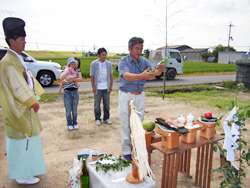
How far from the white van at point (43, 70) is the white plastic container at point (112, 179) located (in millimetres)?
9285

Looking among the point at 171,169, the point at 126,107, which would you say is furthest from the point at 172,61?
the point at 171,169

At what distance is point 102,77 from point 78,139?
1.57m

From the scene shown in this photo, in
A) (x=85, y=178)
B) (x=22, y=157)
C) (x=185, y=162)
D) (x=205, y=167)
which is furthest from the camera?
(x=185, y=162)

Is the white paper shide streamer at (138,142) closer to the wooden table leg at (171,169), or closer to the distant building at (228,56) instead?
the wooden table leg at (171,169)

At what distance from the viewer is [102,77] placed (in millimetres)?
4867

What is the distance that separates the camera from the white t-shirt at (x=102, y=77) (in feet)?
15.9

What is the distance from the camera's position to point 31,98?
8.16 ft

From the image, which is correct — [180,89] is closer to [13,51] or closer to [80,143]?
[80,143]

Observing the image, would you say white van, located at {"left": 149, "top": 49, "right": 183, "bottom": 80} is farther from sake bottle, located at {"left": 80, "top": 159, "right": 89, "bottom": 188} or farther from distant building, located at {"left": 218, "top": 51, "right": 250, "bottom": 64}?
distant building, located at {"left": 218, "top": 51, "right": 250, "bottom": 64}

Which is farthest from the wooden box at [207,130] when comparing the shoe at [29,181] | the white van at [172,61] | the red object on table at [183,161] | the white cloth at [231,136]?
the white van at [172,61]

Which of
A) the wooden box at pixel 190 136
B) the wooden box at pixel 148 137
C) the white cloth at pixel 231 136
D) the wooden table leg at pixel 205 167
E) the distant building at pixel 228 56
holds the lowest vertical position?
the wooden table leg at pixel 205 167

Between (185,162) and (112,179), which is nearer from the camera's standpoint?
(112,179)

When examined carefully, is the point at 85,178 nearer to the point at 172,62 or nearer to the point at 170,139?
the point at 170,139

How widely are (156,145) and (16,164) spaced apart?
1.85 metres
